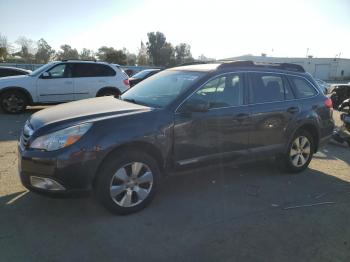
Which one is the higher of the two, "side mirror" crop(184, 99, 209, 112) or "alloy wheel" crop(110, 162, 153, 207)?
"side mirror" crop(184, 99, 209, 112)

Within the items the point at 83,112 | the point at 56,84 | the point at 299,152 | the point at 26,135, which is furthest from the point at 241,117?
the point at 56,84

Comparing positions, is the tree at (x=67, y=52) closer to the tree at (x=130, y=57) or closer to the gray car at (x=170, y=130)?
the tree at (x=130, y=57)

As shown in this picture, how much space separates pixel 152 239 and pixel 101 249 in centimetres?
53

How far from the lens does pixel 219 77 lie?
191 inches

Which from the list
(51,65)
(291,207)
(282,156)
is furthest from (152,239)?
(51,65)

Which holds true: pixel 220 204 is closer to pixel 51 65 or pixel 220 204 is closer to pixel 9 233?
pixel 9 233

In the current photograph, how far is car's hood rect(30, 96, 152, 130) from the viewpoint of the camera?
403 cm

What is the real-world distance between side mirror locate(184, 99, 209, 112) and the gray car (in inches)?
0.5

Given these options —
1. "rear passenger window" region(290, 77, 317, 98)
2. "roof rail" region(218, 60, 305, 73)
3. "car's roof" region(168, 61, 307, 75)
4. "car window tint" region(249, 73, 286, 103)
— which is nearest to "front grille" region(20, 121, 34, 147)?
"car's roof" region(168, 61, 307, 75)

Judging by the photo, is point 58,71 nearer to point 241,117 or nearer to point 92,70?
point 92,70

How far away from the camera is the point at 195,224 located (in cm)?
404

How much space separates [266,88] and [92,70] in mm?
8172

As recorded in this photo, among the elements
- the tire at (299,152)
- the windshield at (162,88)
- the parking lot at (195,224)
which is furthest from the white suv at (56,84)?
the tire at (299,152)

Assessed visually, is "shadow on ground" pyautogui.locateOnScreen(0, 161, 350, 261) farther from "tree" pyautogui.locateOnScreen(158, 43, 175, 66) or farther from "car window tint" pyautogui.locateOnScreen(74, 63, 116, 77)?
"tree" pyautogui.locateOnScreen(158, 43, 175, 66)
